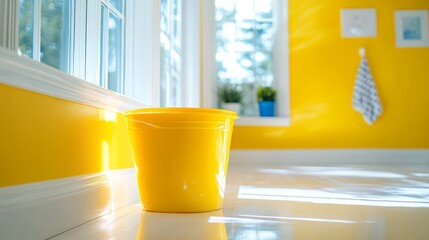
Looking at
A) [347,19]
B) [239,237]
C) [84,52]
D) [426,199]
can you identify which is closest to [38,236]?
[239,237]

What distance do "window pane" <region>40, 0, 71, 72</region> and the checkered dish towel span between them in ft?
12.3

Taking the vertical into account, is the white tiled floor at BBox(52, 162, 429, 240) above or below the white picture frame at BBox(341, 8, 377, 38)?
below

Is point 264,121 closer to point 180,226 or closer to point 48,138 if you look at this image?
point 180,226

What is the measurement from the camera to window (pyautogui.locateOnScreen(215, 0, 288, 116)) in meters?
4.81

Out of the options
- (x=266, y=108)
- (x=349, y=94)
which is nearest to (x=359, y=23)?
(x=349, y=94)

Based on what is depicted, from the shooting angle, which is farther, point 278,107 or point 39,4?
point 278,107

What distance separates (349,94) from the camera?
465cm

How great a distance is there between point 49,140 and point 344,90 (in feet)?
13.5

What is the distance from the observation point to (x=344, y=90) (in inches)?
183

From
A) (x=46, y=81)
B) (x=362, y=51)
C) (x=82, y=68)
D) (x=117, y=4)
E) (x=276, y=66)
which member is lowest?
(x=46, y=81)

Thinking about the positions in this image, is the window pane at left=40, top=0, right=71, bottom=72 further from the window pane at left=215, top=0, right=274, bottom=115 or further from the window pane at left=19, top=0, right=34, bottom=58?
the window pane at left=215, top=0, right=274, bottom=115

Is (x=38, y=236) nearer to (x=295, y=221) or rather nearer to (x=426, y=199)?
(x=295, y=221)

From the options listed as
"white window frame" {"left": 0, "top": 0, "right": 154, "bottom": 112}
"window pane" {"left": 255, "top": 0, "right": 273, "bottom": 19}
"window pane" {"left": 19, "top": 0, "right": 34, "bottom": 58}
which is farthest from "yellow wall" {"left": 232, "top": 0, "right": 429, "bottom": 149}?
"window pane" {"left": 19, "top": 0, "right": 34, "bottom": 58}

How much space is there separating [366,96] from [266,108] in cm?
107
